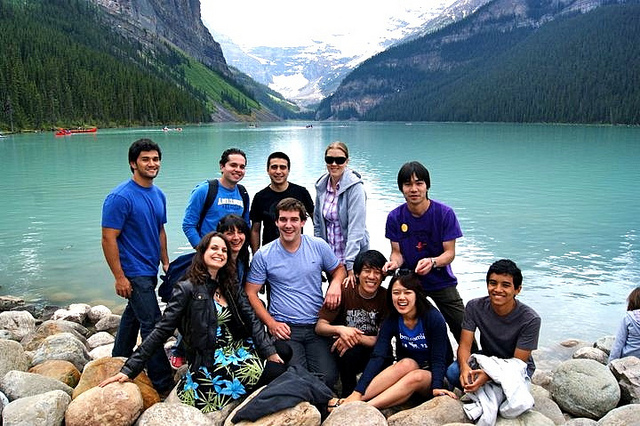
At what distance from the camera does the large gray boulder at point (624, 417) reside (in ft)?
14.2

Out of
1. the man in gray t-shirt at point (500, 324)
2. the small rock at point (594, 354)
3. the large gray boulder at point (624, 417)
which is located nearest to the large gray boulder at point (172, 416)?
the man in gray t-shirt at point (500, 324)

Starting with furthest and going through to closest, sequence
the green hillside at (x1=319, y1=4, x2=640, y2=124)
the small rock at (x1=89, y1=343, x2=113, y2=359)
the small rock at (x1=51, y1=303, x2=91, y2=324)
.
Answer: the green hillside at (x1=319, y1=4, x2=640, y2=124) → the small rock at (x1=51, y1=303, x2=91, y2=324) → the small rock at (x1=89, y1=343, x2=113, y2=359)

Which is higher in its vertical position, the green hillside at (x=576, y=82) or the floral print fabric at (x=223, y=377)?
the green hillside at (x=576, y=82)

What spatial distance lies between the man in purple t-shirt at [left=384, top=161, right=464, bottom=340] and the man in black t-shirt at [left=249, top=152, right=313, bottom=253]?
145 centimetres

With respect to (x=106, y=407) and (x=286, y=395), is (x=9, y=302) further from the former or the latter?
(x=286, y=395)

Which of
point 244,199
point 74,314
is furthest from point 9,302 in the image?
point 244,199

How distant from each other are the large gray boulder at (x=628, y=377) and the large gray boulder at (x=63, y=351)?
615cm

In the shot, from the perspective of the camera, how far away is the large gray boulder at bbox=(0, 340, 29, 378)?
5.74m

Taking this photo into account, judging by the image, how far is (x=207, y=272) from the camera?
5109 millimetres

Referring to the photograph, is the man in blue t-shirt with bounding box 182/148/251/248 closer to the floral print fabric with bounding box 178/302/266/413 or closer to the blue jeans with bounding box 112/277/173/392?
the blue jeans with bounding box 112/277/173/392

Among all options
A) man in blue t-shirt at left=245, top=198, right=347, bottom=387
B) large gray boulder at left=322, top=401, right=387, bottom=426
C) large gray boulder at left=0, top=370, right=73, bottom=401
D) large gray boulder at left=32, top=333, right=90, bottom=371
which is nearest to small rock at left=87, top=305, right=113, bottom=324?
large gray boulder at left=32, top=333, right=90, bottom=371

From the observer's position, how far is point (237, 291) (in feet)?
17.5

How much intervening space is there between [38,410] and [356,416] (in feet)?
9.31

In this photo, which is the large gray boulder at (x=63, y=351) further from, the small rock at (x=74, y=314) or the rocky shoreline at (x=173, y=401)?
the small rock at (x=74, y=314)
